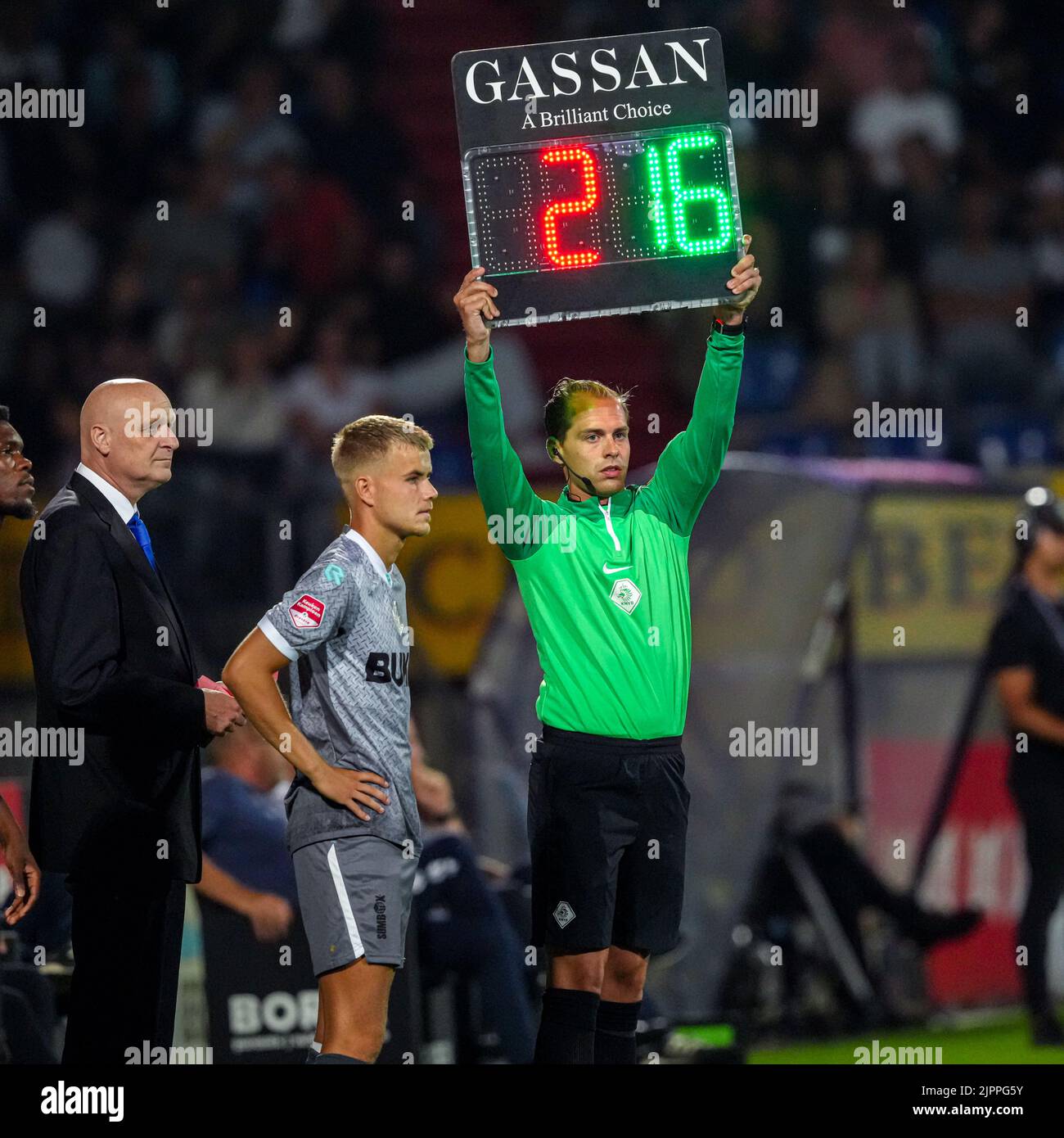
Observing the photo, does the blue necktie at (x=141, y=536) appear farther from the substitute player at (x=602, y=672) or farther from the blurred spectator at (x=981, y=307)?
the blurred spectator at (x=981, y=307)

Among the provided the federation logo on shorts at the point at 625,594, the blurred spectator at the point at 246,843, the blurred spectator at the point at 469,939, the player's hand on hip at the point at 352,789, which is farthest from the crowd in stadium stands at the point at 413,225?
the player's hand on hip at the point at 352,789

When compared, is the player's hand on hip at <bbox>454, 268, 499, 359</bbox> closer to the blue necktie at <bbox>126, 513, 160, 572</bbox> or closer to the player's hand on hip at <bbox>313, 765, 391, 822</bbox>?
the blue necktie at <bbox>126, 513, 160, 572</bbox>

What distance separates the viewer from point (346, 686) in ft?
13.5

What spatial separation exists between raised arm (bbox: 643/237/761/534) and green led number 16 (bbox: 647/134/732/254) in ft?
0.27

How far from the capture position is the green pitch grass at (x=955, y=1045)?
6.63 meters

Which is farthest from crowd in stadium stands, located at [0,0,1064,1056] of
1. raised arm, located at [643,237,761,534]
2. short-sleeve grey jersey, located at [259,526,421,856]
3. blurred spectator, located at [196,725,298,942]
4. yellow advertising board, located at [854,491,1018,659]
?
short-sleeve grey jersey, located at [259,526,421,856]

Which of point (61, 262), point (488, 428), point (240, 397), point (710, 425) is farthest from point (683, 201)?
point (61, 262)

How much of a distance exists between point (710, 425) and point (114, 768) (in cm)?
168

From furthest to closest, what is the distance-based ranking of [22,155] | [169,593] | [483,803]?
[22,155]
[483,803]
[169,593]

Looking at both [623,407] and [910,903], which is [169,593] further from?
[910,903]
